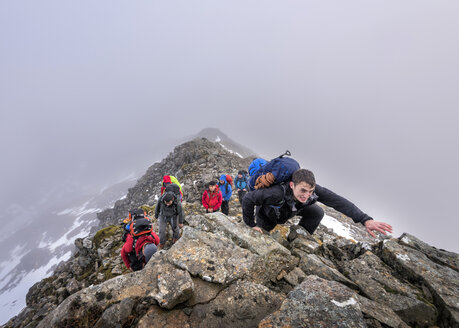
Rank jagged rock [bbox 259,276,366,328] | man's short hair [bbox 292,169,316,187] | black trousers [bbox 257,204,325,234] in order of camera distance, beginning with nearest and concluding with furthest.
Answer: jagged rock [bbox 259,276,366,328] < man's short hair [bbox 292,169,316,187] < black trousers [bbox 257,204,325,234]

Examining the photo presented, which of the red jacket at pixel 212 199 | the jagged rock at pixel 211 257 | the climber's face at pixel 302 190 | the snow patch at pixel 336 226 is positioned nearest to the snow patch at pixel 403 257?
the climber's face at pixel 302 190

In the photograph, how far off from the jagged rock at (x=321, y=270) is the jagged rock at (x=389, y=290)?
381 millimetres

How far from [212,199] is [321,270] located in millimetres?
8289

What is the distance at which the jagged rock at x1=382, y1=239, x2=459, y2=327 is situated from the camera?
14.2ft

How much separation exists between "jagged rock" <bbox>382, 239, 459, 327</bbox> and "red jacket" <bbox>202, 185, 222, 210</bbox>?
882 cm

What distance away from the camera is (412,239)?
7.14 m

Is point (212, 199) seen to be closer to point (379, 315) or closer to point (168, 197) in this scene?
point (168, 197)

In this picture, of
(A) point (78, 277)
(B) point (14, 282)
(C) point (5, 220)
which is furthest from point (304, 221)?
(C) point (5, 220)

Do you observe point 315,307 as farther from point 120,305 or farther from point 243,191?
point 243,191

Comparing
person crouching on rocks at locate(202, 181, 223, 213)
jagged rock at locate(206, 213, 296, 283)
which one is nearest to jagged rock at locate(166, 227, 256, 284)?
jagged rock at locate(206, 213, 296, 283)

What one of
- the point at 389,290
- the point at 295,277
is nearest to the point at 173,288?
the point at 295,277

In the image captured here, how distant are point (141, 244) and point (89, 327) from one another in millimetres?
4106

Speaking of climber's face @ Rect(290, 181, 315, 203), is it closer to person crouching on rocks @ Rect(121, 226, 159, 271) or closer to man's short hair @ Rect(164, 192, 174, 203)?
person crouching on rocks @ Rect(121, 226, 159, 271)

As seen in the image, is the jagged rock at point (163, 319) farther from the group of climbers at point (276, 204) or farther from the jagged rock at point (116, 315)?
the group of climbers at point (276, 204)
